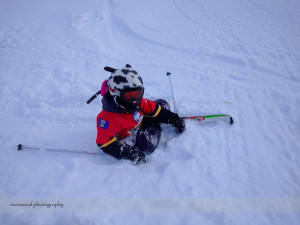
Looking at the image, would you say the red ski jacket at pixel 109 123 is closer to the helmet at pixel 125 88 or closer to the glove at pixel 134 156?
the helmet at pixel 125 88

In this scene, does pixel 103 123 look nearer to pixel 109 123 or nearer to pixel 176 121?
pixel 109 123

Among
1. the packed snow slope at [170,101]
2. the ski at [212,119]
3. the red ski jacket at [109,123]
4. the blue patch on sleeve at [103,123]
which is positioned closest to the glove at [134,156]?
the packed snow slope at [170,101]

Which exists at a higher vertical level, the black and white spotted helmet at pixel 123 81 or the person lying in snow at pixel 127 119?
the black and white spotted helmet at pixel 123 81

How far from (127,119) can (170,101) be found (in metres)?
1.67

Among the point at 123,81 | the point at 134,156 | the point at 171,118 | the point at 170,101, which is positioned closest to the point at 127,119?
the point at 134,156

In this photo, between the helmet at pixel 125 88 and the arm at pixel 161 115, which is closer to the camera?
the helmet at pixel 125 88

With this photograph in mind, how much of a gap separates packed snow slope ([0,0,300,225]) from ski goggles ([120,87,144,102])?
1149mm

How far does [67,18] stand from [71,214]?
7735mm

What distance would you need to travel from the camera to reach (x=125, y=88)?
2.53 metres

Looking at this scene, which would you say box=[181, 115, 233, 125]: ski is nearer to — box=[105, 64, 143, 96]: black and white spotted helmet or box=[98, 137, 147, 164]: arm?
box=[98, 137, 147, 164]: arm

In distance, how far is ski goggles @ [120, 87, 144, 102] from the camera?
2541 millimetres

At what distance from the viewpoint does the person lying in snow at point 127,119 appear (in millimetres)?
2578

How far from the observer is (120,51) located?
623 centimetres

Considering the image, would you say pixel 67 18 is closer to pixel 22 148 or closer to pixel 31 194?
pixel 22 148
